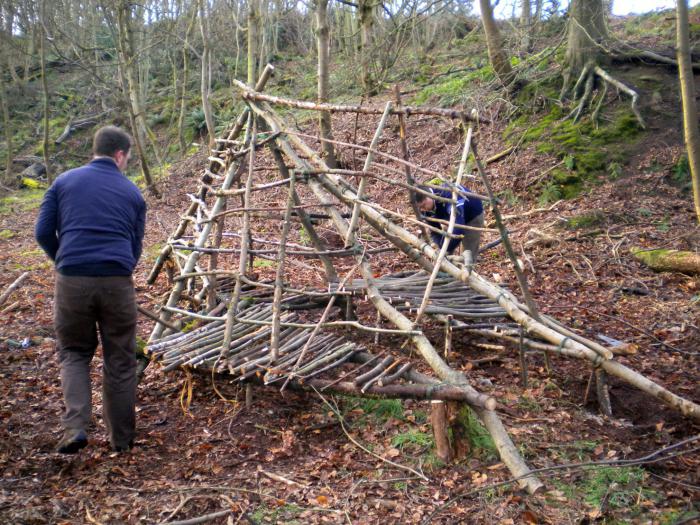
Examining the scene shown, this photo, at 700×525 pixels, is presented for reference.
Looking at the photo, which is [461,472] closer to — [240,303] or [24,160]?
[240,303]

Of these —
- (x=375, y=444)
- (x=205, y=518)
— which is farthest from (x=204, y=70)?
(x=205, y=518)

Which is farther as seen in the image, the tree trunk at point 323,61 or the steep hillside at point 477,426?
the tree trunk at point 323,61

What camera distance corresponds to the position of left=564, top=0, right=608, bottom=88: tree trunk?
28.0 feet

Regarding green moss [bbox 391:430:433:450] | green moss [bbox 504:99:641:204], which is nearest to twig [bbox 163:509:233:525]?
green moss [bbox 391:430:433:450]

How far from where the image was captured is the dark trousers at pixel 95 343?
10.8 ft

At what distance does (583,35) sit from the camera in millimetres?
8820

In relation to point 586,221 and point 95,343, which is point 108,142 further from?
point 586,221

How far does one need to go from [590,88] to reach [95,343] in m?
8.34

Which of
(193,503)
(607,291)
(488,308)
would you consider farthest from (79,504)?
(607,291)

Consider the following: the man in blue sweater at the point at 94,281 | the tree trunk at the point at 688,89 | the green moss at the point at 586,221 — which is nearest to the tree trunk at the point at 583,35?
the tree trunk at the point at 688,89

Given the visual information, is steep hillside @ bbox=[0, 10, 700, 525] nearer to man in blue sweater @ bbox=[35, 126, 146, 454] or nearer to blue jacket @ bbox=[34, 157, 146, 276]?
man in blue sweater @ bbox=[35, 126, 146, 454]

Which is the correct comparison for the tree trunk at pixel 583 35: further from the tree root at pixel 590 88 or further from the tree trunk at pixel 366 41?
the tree trunk at pixel 366 41

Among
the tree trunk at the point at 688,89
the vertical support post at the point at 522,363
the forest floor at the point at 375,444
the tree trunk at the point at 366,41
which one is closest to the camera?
the forest floor at the point at 375,444

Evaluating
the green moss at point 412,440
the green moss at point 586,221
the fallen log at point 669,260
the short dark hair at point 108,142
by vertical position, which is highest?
the short dark hair at point 108,142
